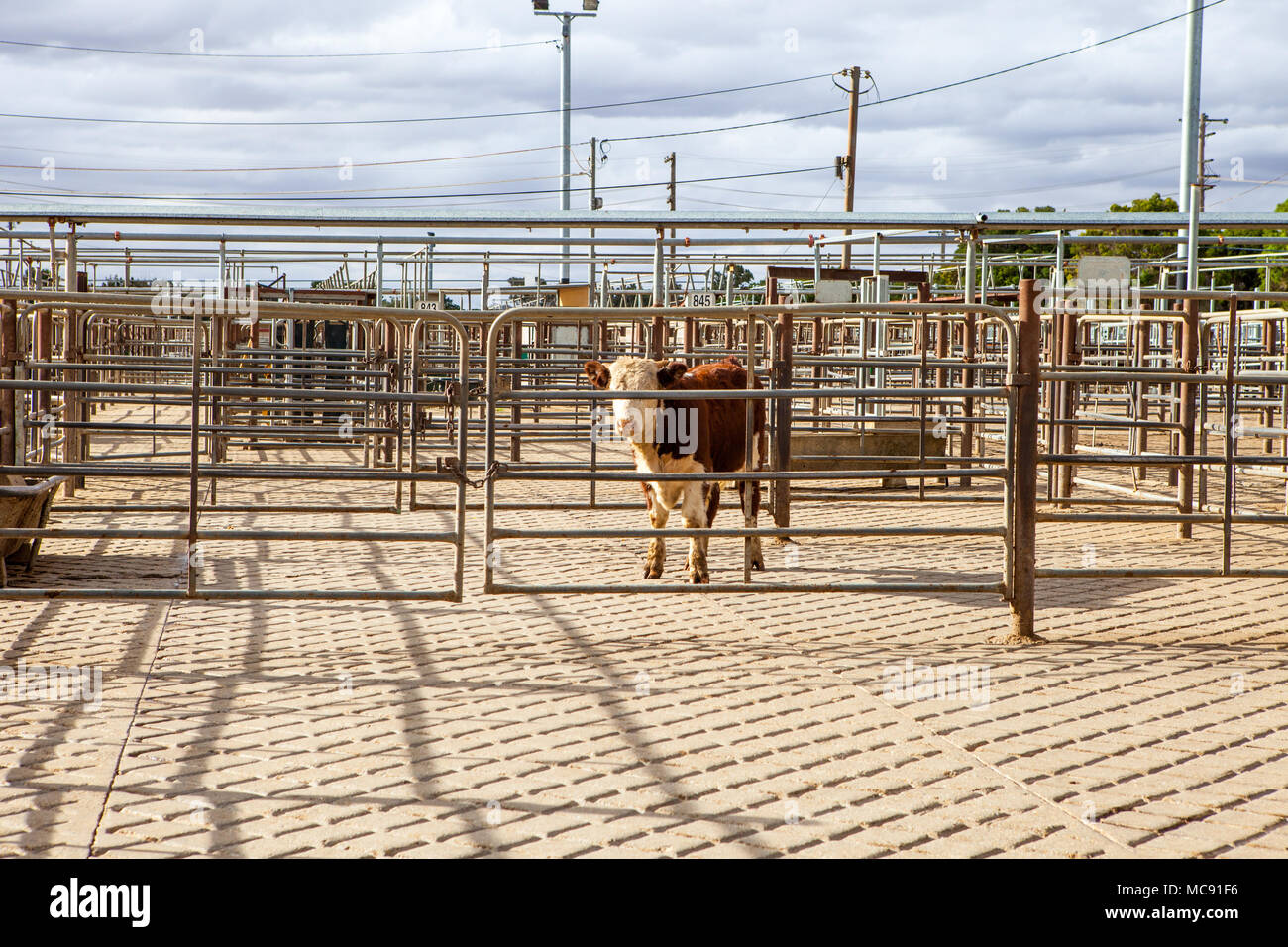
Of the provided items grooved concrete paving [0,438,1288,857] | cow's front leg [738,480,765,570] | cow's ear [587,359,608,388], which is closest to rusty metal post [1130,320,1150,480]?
grooved concrete paving [0,438,1288,857]

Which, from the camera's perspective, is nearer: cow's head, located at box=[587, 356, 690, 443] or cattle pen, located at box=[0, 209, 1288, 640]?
cattle pen, located at box=[0, 209, 1288, 640]

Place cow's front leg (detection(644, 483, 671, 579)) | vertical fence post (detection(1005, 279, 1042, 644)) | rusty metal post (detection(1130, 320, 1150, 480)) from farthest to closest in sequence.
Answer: rusty metal post (detection(1130, 320, 1150, 480)), cow's front leg (detection(644, 483, 671, 579)), vertical fence post (detection(1005, 279, 1042, 644))

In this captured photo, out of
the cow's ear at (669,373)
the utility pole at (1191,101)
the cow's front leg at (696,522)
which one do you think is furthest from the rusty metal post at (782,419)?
the utility pole at (1191,101)

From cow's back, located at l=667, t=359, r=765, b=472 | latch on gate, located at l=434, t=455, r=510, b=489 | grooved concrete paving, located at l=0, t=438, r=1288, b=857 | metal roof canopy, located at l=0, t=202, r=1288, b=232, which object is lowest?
grooved concrete paving, located at l=0, t=438, r=1288, b=857

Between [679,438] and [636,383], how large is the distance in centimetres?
44

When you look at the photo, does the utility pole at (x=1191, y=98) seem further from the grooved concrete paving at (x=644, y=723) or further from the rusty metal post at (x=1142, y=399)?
the grooved concrete paving at (x=644, y=723)

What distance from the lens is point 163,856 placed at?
10.1 ft

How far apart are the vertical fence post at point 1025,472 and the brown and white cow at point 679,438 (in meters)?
1.48

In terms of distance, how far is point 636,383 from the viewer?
6.82 meters

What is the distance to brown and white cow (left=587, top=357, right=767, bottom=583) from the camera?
6.85 metres

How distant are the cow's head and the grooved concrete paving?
36.6 inches

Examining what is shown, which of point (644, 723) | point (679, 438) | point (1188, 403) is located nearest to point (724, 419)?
point (679, 438)

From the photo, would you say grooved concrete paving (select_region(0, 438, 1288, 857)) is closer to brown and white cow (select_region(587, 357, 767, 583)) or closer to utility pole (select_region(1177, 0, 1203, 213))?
brown and white cow (select_region(587, 357, 767, 583))
